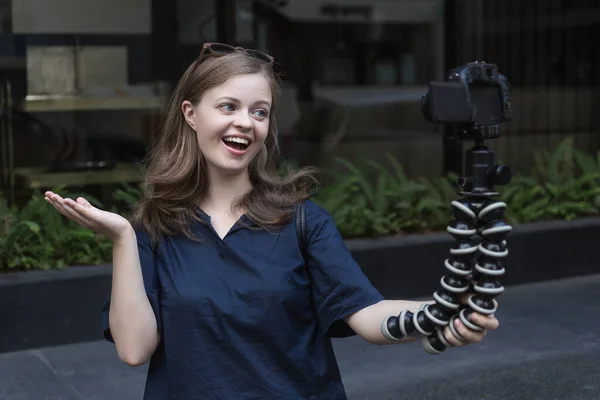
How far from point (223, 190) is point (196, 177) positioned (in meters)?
0.09

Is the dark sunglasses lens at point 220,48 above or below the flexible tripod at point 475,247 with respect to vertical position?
above

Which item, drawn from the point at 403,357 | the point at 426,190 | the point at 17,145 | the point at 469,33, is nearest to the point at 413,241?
the point at 426,190

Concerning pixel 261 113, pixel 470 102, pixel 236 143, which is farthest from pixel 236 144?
pixel 470 102

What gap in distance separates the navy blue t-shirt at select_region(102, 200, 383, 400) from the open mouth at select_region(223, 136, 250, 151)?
195 mm

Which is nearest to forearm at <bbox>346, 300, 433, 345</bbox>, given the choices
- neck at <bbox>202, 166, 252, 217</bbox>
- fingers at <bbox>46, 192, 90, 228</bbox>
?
neck at <bbox>202, 166, 252, 217</bbox>

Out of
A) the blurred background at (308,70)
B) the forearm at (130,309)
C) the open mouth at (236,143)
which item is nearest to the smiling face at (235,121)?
the open mouth at (236,143)

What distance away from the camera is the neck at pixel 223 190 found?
2814mm

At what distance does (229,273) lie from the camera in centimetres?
264

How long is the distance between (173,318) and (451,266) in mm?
860

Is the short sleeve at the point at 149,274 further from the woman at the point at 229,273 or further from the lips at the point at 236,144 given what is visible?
the lips at the point at 236,144

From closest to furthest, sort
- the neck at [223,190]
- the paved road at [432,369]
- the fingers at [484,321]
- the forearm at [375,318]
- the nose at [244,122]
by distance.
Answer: the fingers at [484,321] < the forearm at [375,318] < the nose at [244,122] < the neck at [223,190] < the paved road at [432,369]

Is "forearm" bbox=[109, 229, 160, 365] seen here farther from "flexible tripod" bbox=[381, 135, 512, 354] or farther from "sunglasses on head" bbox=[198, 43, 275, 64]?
"flexible tripod" bbox=[381, 135, 512, 354]

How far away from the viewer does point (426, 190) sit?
8.75 metres

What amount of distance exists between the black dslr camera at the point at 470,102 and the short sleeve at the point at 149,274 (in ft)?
3.18
